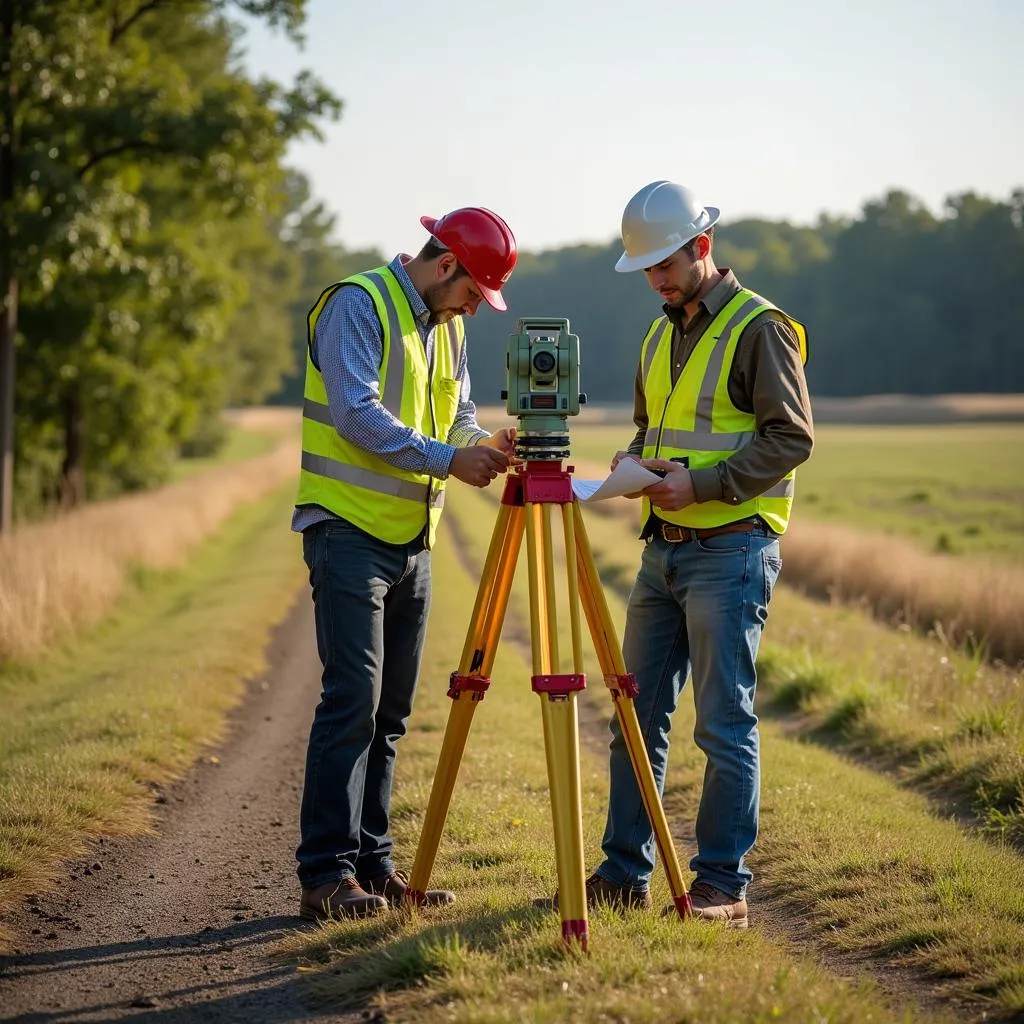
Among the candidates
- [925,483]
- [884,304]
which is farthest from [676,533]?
[884,304]

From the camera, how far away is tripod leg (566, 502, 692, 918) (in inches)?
188

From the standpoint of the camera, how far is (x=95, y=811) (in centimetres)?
694

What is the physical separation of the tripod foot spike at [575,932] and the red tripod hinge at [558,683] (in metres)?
0.77

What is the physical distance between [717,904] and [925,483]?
35.7 m

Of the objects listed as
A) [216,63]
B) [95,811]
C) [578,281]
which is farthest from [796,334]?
[578,281]

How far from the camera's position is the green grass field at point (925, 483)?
84.4 feet

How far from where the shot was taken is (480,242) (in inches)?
201

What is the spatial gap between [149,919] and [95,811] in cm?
161

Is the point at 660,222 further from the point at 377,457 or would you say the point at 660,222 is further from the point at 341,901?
the point at 341,901

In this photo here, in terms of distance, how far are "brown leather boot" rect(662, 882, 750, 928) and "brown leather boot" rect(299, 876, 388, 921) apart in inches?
44.9

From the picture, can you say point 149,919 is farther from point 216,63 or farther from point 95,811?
point 216,63

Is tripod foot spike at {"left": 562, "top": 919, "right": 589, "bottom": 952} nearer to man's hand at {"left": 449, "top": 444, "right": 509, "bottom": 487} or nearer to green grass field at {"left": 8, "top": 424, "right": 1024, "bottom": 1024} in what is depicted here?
green grass field at {"left": 8, "top": 424, "right": 1024, "bottom": 1024}

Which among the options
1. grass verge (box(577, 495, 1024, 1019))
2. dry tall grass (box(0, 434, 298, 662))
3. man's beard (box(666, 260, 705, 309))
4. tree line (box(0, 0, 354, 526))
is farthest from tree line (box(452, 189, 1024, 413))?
man's beard (box(666, 260, 705, 309))

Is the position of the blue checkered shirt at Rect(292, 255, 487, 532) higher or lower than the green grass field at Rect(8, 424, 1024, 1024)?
higher
